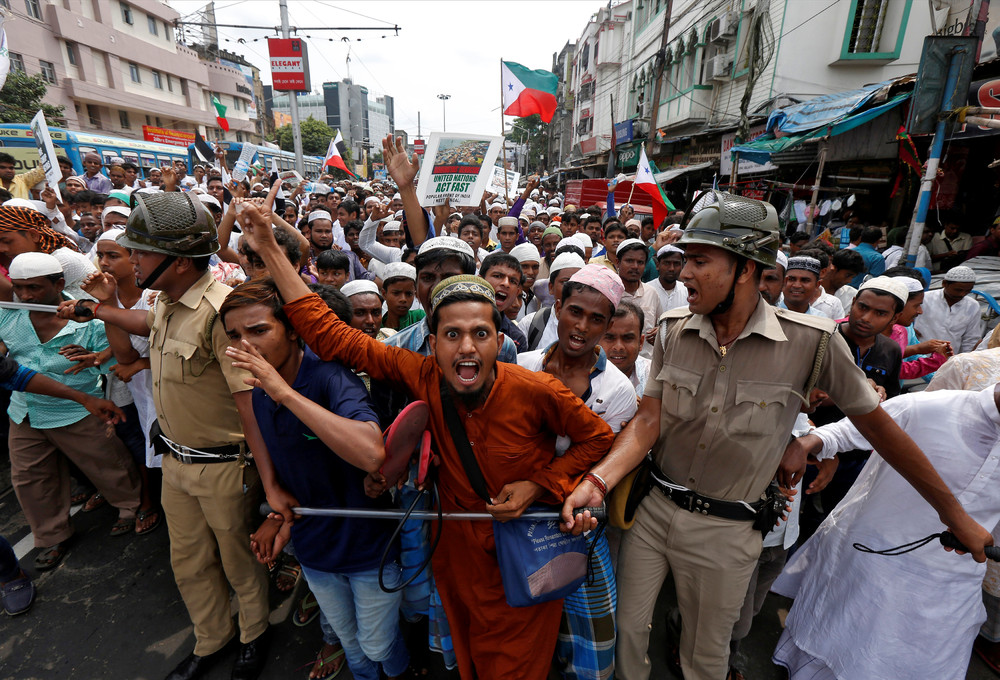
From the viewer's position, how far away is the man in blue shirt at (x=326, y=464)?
1738mm

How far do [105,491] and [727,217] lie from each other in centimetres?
474

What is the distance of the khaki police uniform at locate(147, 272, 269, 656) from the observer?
7.47ft

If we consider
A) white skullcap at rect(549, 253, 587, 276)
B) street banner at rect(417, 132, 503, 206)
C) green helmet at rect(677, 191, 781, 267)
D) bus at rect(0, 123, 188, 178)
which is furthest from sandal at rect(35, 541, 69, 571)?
bus at rect(0, 123, 188, 178)

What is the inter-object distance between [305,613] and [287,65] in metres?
19.4

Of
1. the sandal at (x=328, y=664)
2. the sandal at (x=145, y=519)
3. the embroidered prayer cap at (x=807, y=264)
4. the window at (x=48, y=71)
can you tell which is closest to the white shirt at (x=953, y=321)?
the embroidered prayer cap at (x=807, y=264)

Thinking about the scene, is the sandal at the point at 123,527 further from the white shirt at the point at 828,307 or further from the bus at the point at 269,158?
the bus at the point at 269,158

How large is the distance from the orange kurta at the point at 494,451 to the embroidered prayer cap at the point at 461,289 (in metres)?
0.29

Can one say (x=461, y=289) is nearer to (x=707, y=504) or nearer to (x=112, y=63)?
(x=707, y=504)

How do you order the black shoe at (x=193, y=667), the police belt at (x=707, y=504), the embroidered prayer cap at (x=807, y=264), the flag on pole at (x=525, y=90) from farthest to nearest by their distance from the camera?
1. the flag on pole at (x=525, y=90)
2. the embroidered prayer cap at (x=807, y=264)
3. the black shoe at (x=193, y=667)
4. the police belt at (x=707, y=504)

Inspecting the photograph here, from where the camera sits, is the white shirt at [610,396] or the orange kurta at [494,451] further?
the white shirt at [610,396]

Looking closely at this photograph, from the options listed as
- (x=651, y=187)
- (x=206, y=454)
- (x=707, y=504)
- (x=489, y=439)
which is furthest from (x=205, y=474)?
(x=651, y=187)

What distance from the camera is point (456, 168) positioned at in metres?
4.40

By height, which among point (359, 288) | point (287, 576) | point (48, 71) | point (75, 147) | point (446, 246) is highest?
point (48, 71)

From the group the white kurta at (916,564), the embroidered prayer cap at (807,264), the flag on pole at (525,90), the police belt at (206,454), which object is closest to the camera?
the white kurta at (916,564)
